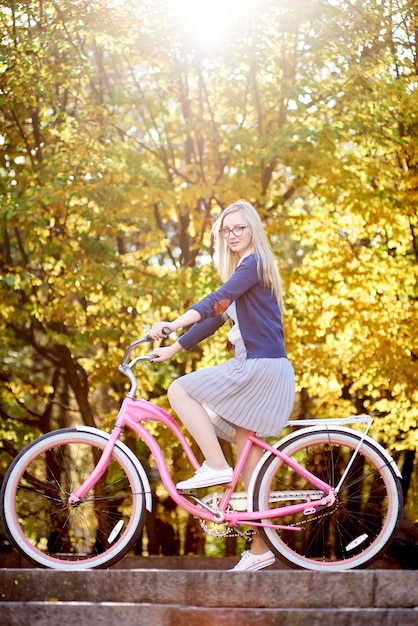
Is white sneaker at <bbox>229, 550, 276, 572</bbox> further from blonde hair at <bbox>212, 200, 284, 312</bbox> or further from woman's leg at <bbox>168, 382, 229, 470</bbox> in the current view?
blonde hair at <bbox>212, 200, 284, 312</bbox>

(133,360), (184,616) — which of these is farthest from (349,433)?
(184,616)

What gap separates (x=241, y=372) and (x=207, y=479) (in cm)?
57

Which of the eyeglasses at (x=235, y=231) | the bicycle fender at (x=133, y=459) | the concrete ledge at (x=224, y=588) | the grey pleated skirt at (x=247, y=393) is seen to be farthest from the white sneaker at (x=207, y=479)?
the eyeglasses at (x=235, y=231)

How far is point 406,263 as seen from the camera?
10.6m

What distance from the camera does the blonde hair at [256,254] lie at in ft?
15.6

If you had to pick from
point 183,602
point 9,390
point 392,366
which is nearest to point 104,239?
point 9,390

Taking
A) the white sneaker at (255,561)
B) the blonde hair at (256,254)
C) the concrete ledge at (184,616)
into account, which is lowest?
the white sneaker at (255,561)

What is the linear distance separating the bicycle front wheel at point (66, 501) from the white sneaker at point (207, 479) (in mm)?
234

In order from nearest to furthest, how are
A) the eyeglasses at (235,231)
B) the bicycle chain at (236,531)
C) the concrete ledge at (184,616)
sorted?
the concrete ledge at (184,616) → the bicycle chain at (236,531) → the eyeglasses at (235,231)

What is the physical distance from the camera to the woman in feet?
15.1

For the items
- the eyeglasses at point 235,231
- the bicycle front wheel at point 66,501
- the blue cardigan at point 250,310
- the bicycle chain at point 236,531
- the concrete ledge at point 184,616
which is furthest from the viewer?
the eyeglasses at point 235,231

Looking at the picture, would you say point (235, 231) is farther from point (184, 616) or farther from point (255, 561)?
point (184, 616)

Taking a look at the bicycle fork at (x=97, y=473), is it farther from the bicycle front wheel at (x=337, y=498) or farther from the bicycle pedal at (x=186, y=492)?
the bicycle front wheel at (x=337, y=498)

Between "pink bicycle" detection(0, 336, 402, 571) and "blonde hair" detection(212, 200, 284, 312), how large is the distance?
712mm
